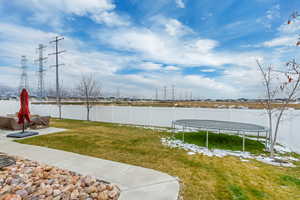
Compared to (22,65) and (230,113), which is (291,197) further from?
(22,65)

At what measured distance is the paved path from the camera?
7.27 feet

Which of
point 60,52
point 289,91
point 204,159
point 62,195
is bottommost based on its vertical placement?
point 204,159

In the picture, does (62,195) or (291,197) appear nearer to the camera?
(62,195)

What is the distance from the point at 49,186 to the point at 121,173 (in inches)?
46.1

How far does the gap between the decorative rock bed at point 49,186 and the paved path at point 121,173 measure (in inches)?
7.9

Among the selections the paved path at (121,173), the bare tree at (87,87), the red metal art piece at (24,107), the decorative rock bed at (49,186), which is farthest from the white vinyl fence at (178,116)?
the decorative rock bed at (49,186)

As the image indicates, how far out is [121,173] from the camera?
288cm

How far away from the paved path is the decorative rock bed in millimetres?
201

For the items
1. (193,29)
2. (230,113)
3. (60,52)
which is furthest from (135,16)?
(230,113)

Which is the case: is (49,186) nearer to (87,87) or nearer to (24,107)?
(24,107)

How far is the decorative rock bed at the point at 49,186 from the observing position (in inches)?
78.5

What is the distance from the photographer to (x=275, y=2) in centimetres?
440

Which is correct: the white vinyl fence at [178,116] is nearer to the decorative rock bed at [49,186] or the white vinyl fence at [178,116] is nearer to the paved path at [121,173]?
the paved path at [121,173]

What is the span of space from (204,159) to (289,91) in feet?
11.0
